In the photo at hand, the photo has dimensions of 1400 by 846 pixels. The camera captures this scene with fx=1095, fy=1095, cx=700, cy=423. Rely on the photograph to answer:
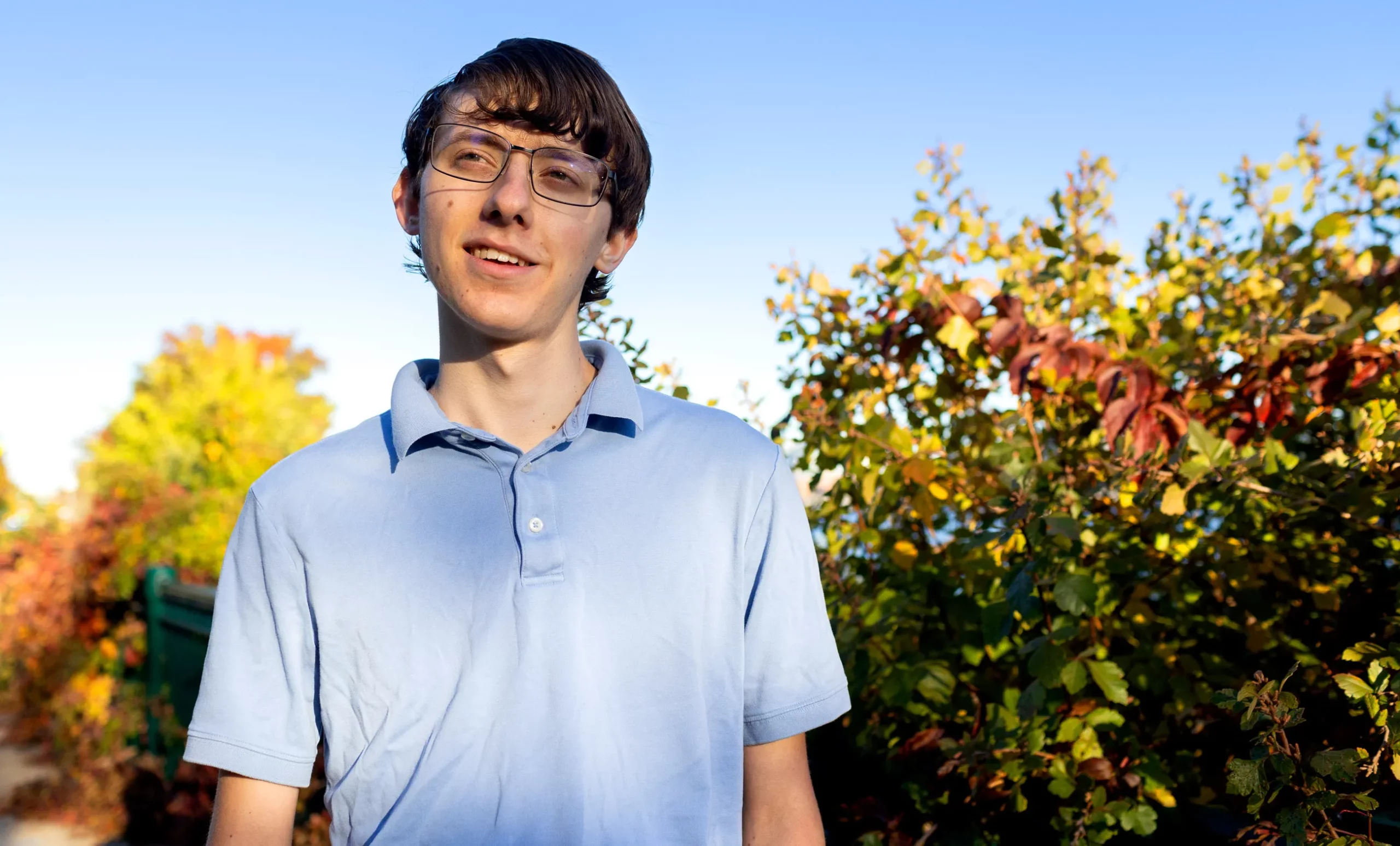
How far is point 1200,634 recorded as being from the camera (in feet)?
7.89

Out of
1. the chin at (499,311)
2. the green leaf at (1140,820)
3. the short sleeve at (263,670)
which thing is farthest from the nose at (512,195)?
the green leaf at (1140,820)

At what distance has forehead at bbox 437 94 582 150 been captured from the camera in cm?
158

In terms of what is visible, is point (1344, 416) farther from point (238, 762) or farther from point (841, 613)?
point (238, 762)

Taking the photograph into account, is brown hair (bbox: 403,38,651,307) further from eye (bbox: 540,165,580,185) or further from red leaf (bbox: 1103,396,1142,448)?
red leaf (bbox: 1103,396,1142,448)

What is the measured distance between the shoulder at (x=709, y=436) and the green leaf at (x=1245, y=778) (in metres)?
0.75

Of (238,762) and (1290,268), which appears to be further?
(1290,268)

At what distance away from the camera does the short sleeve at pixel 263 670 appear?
1414 mm

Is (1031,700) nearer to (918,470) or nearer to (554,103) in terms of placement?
(918,470)

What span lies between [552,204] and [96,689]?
696 centimetres

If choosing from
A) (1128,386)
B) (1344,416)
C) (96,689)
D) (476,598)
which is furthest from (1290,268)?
(96,689)

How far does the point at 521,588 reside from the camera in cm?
142

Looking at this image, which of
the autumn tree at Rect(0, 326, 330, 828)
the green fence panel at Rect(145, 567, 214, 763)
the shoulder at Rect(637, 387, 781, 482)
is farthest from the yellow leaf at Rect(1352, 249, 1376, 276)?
the autumn tree at Rect(0, 326, 330, 828)

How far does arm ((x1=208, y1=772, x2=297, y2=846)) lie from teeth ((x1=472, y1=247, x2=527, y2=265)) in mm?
747

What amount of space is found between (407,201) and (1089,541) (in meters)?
1.35
